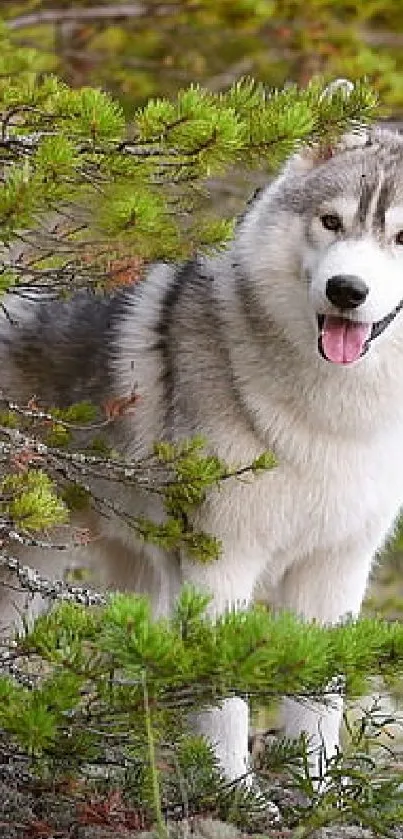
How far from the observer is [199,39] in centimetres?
989

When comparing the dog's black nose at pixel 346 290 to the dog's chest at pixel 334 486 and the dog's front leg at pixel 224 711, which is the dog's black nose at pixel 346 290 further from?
the dog's front leg at pixel 224 711

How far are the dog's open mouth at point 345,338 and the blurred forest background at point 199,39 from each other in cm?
381

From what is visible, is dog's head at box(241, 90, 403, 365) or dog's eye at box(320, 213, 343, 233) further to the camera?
dog's eye at box(320, 213, 343, 233)

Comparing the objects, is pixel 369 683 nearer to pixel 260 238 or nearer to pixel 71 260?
pixel 71 260

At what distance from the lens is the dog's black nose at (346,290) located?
3.82 meters

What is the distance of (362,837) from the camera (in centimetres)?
368

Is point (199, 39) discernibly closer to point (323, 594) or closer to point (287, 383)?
point (323, 594)

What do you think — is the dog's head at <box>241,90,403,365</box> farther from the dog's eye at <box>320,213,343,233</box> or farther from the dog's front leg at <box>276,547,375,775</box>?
the dog's front leg at <box>276,547,375,775</box>

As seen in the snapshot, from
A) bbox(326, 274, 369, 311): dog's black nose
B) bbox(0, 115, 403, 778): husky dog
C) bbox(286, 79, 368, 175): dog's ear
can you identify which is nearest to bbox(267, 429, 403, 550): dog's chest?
bbox(0, 115, 403, 778): husky dog

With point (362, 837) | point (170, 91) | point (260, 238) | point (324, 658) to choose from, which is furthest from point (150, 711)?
point (170, 91)

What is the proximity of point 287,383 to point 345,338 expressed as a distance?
0.35 metres

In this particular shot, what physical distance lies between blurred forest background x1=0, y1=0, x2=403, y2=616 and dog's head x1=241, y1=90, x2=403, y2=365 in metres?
3.46

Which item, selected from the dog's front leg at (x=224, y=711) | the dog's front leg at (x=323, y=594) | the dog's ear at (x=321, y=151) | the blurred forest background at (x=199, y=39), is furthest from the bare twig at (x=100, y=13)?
the dog's front leg at (x=224, y=711)

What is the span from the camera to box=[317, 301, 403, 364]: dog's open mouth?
4.01 m
